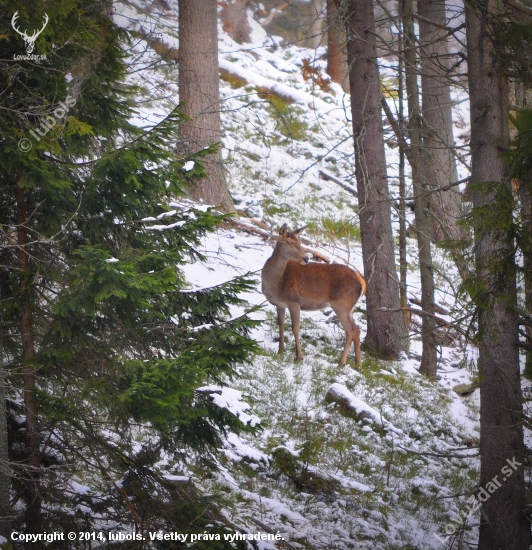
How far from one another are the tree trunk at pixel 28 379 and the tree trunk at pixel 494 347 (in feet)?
12.1

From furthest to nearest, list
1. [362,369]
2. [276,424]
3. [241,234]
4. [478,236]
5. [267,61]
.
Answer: [267,61] < [241,234] < [362,369] < [276,424] < [478,236]

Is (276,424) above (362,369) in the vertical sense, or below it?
below

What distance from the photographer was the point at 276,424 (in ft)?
25.8

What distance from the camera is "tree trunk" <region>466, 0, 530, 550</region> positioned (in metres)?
5.67

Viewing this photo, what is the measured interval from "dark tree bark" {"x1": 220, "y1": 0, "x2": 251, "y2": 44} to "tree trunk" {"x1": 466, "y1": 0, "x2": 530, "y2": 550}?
23264mm

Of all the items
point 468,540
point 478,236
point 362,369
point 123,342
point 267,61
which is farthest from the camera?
point 267,61

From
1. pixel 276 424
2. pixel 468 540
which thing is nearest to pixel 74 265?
pixel 276 424

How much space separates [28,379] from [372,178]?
6914 mm

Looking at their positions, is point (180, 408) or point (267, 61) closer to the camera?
point (180, 408)

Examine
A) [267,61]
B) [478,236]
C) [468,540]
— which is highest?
[267,61]

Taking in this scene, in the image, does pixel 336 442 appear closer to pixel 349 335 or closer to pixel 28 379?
pixel 349 335

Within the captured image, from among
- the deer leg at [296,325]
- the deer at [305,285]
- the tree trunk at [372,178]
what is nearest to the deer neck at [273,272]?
the deer at [305,285]

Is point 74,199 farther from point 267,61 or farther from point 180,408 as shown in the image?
point 267,61

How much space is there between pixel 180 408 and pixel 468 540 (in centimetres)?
411
